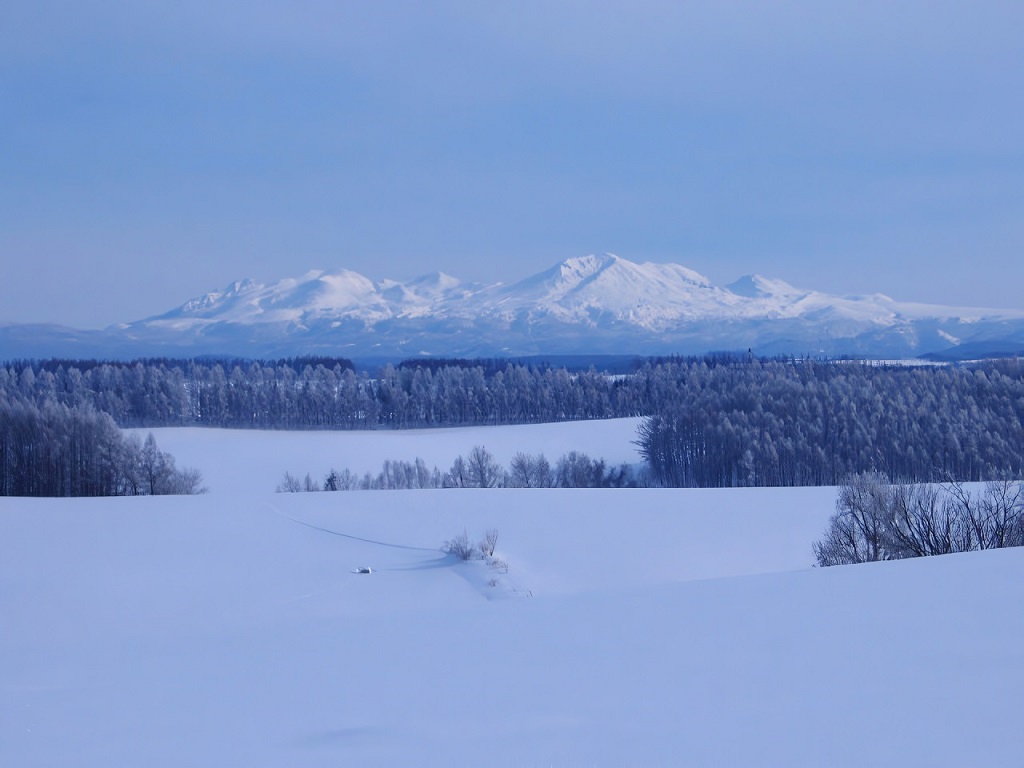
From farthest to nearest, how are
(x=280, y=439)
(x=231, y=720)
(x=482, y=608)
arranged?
(x=280, y=439) < (x=482, y=608) < (x=231, y=720)

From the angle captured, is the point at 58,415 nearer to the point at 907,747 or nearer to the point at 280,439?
the point at 280,439

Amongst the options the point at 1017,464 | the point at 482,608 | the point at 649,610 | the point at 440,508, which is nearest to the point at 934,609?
the point at 649,610

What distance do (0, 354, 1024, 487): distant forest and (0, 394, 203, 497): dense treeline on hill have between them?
3.05 meters

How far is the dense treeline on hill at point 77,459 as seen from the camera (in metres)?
44.5

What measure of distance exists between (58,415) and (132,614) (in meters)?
→ 34.0

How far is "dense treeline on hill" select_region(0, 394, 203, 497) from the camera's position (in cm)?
4453

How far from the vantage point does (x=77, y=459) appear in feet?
154

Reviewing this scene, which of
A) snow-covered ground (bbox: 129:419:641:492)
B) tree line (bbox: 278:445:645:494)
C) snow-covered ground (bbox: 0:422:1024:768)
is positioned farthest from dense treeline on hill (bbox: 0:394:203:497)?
snow-covered ground (bbox: 0:422:1024:768)

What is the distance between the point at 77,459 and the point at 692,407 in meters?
42.3

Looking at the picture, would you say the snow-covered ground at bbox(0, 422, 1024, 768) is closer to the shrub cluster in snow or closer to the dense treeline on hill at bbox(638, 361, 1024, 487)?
the shrub cluster in snow

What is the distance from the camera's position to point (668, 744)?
5.53 m

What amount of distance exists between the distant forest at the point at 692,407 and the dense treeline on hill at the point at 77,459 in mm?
3054

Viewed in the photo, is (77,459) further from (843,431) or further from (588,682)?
(588,682)

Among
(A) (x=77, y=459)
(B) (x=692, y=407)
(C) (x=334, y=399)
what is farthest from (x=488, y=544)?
(C) (x=334, y=399)
